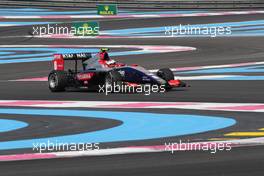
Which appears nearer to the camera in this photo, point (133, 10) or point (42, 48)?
point (42, 48)

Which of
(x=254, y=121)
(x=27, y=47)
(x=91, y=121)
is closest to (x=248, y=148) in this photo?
(x=254, y=121)

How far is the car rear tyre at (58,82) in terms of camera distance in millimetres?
21005

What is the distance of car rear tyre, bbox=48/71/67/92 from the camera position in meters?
21.0

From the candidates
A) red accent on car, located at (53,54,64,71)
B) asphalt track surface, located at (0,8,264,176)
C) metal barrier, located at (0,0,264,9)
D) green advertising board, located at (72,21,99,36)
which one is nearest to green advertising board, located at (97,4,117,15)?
metal barrier, located at (0,0,264,9)

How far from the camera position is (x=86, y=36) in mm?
40281

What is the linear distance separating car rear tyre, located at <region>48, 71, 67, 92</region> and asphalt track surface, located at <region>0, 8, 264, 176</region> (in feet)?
0.91

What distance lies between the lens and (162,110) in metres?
16.0

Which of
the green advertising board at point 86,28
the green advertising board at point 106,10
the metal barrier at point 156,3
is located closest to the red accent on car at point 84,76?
the green advertising board at point 86,28

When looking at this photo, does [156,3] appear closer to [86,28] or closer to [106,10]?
[106,10]

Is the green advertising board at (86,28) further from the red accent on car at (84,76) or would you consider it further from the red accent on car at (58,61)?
the red accent on car at (84,76)

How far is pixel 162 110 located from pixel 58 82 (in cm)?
551

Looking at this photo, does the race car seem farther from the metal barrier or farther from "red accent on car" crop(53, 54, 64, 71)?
the metal barrier

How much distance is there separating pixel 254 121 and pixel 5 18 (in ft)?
111

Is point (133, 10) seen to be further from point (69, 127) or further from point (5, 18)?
point (69, 127)
